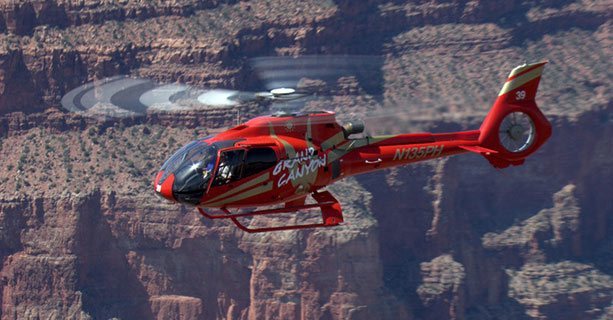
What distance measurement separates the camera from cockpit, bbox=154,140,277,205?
232 feet

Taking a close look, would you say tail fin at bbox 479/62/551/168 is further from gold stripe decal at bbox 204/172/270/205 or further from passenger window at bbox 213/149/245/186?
passenger window at bbox 213/149/245/186

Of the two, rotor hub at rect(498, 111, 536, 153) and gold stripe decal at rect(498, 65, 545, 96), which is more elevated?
gold stripe decal at rect(498, 65, 545, 96)

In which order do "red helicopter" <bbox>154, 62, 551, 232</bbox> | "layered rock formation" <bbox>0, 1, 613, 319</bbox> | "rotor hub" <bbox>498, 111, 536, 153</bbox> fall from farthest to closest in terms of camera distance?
"layered rock formation" <bbox>0, 1, 613, 319</bbox> → "rotor hub" <bbox>498, 111, 536, 153</bbox> → "red helicopter" <bbox>154, 62, 551, 232</bbox>

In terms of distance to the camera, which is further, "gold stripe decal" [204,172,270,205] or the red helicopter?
"gold stripe decal" [204,172,270,205]

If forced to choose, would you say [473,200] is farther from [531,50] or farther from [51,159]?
[51,159]

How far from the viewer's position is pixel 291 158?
7250 cm

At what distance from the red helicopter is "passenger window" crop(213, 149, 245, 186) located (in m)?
0.02

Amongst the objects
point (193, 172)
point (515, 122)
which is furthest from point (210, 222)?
point (193, 172)

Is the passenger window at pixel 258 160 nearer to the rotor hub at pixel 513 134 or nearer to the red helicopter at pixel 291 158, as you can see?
the red helicopter at pixel 291 158

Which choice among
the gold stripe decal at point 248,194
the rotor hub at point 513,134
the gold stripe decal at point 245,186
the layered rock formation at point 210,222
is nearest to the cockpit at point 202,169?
the gold stripe decal at point 245,186

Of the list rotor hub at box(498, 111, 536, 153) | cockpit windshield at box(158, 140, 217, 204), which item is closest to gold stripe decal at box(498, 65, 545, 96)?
rotor hub at box(498, 111, 536, 153)

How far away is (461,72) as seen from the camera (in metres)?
134

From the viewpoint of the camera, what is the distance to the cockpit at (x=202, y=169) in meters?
70.8

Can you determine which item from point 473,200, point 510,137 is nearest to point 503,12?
point 473,200
